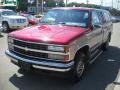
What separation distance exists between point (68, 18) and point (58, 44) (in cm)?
186

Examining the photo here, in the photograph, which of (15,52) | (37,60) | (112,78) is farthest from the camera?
(112,78)

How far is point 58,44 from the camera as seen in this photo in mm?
5324

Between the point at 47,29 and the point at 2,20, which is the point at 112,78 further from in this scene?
the point at 2,20

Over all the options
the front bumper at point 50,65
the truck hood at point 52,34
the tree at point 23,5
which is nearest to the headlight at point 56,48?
the truck hood at point 52,34

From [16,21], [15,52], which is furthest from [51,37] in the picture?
[16,21]

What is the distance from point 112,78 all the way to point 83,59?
3.37 ft

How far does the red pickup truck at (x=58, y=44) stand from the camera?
537cm

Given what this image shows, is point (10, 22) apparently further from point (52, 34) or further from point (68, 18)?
point (52, 34)

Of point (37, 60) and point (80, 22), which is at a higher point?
point (80, 22)

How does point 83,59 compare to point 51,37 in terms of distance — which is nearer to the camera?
point 51,37

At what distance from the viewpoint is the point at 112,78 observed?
661cm

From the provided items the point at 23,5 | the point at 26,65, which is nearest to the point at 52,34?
the point at 26,65

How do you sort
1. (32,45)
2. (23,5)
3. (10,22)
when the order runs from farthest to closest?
(23,5) → (10,22) → (32,45)

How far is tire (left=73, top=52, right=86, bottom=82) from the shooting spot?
5.82 meters
